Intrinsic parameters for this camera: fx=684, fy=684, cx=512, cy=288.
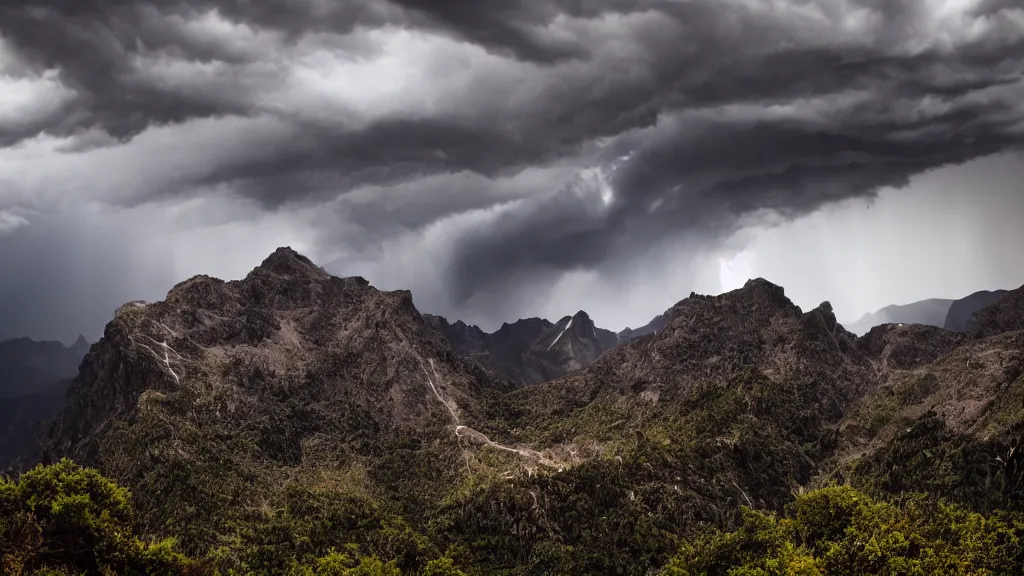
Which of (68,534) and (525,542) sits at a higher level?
(68,534)

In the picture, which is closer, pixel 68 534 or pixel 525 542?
pixel 68 534

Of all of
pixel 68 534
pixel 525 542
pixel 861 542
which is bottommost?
pixel 525 542

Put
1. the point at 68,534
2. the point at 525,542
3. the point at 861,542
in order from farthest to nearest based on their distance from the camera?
the point at 525,542, the point at 861,542, the point at 68,534

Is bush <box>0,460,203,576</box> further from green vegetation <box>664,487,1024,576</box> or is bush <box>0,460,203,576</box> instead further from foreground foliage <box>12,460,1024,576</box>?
green vegetation <box>664,487,1024,576</box>

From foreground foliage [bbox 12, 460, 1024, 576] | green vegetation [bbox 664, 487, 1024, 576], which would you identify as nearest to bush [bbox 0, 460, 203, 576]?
foreground foliage [bbox 12, 460, 1024, 576]

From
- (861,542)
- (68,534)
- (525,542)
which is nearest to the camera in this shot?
(68,534)

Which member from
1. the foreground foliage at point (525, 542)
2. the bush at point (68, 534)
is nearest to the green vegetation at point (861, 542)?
the foreground foliage at point (525, 542)

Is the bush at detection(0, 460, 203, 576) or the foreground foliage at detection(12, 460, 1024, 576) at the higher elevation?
the bush at detection(0, 460, 203, 576)

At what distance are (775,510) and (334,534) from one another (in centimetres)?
11807

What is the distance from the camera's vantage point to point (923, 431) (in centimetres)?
17425

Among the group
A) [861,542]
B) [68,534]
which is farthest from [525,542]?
[68,534]

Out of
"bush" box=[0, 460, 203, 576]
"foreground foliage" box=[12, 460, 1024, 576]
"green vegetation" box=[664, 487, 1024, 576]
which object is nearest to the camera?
"bush" box=[0, 460, 203, 576]

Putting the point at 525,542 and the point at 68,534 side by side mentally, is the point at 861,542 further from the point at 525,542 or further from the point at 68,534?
the point at 68,534

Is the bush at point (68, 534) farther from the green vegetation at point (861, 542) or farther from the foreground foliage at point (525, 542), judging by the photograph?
the green vegetation at point (861, 542)
